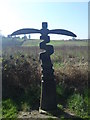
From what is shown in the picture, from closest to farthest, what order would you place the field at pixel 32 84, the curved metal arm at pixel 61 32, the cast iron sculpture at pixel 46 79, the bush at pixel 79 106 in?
the bush at pixel 79 106
the cast iron sculpture at pixel 46 79
the curved metal arm at pixel 61 32
the field at pixel 32 84

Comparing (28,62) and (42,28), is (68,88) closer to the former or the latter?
(28,62)

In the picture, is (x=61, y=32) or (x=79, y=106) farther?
(x=61, y=32)

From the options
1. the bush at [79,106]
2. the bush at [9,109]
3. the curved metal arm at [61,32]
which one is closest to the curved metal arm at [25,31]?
the curved metal arm at [61,32]

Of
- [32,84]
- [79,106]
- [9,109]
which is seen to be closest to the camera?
[79,106]

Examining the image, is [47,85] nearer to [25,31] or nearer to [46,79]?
[46,79]

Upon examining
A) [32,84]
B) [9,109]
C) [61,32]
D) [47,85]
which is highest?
[61,32]

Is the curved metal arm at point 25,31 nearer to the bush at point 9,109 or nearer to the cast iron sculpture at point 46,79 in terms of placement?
the cast iron sculpture at point 46,79

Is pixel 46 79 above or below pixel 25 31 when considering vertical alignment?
below

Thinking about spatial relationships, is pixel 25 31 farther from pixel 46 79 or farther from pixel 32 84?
pixel 32 84

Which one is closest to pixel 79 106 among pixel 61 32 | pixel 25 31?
pixel 61 32

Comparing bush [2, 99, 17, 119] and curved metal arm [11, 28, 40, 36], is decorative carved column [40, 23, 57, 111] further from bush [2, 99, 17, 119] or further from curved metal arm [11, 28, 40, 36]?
bush [2, 99, 17, 119]

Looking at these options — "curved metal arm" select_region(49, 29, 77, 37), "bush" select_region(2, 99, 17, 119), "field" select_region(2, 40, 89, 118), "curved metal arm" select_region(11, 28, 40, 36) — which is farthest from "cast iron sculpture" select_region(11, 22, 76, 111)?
"bush" select_region(2, 99, 17, 119)

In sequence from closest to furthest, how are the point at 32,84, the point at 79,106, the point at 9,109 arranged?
1. the point at 79,106
2. the point at 9,109
3. the point at 32,84

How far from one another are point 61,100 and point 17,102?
1442 millimetres
